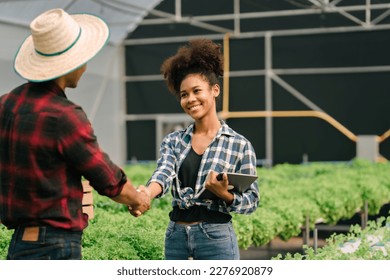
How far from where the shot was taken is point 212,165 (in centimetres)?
340

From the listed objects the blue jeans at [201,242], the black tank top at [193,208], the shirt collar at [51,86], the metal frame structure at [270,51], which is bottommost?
the blue jeans at [201,242]

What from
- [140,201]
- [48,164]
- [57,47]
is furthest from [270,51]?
[48,164]

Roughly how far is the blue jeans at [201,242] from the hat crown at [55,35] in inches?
36.0

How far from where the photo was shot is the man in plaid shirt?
2.81 meters

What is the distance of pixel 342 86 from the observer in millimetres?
18969

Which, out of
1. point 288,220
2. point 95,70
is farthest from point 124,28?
point 288,220

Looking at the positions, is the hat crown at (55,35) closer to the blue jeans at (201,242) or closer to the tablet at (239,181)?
the tablet at (239,181)

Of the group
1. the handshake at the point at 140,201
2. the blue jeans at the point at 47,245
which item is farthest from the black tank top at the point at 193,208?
the blue jeans at the point at 47,245

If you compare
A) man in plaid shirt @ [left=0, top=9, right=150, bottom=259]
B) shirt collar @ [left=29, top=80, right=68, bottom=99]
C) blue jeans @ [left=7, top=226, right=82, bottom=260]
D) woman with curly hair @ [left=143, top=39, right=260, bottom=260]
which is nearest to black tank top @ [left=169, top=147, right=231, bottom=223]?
woman with curly hair @ [left=143, top=39, right=260, bottom=260]

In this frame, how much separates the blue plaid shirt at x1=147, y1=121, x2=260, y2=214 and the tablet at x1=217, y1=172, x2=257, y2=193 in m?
0.03

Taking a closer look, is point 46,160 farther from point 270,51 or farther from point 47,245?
point 270,51

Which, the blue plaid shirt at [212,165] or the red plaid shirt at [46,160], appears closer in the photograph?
the red plaid shirt at [46,160]

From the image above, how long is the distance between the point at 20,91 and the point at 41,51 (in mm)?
196

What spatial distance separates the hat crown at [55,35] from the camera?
9.82ft
